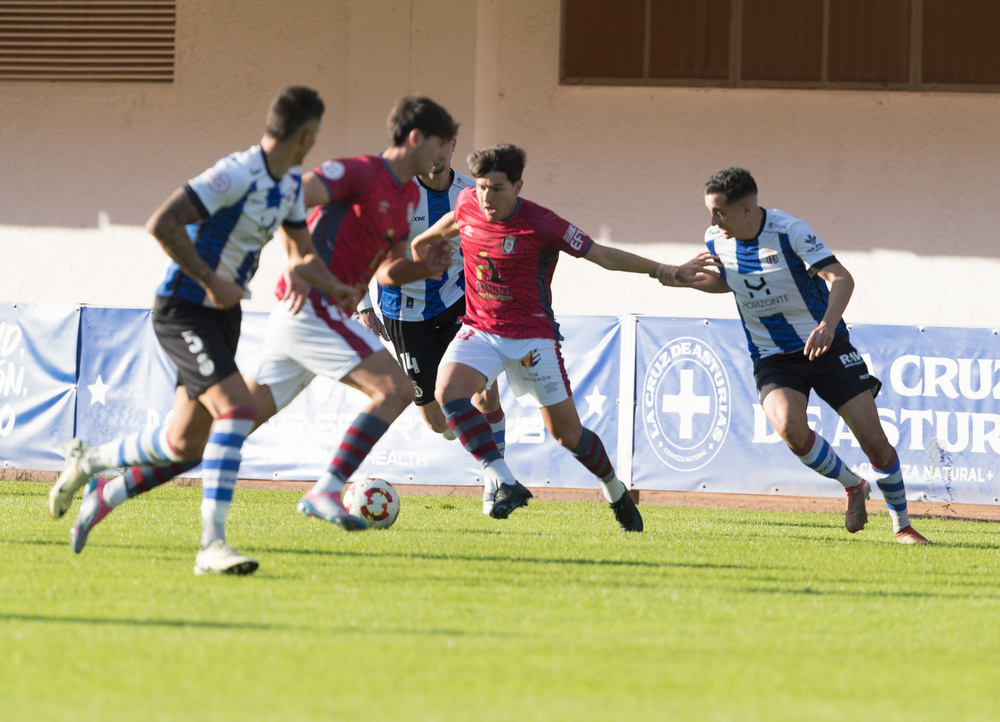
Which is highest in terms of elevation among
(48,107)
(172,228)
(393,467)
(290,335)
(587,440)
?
(48,107)

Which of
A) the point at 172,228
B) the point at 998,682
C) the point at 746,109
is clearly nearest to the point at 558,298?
the point at 746,109

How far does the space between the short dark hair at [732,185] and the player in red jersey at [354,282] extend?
6.27 ft

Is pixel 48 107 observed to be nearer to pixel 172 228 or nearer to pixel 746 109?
pixel 746 109

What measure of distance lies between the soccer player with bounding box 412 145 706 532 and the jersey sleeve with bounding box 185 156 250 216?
2.20 meters

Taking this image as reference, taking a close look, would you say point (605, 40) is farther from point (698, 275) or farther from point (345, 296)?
point (345, 296)

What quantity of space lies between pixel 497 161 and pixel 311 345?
6.33 feet

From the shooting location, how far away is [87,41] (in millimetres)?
13555

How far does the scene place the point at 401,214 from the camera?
5844 millimetres

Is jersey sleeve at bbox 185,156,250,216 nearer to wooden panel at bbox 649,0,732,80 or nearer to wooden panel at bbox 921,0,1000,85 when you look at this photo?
wooden panel at bbox 649,0,732,80

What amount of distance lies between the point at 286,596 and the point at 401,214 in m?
1.98

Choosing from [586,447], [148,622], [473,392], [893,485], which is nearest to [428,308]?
[473,392]

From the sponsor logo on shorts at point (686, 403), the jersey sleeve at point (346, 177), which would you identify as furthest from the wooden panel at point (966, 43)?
the jersey sleeve at point (346, 177)

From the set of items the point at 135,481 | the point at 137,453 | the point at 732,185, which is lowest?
the point at 135,481

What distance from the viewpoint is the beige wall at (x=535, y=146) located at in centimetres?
1242
